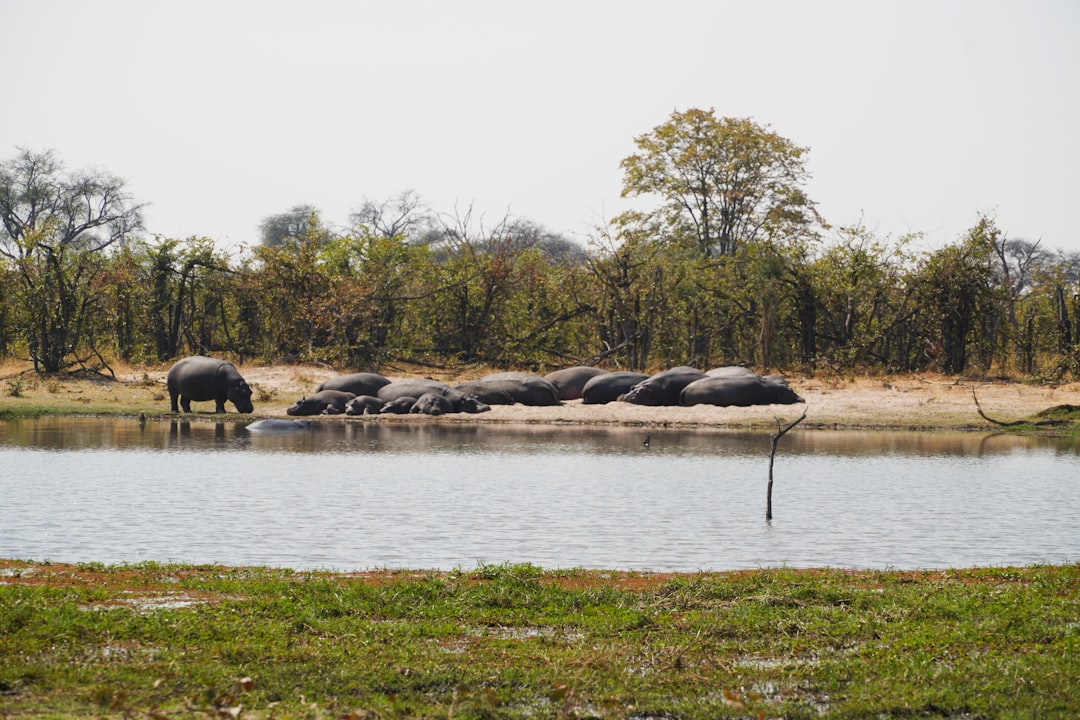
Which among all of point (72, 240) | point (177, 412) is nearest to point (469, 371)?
point (177, 412)

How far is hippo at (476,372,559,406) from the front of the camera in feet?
109

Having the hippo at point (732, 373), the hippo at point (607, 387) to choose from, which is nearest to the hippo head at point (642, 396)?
the hippo at point (607, 387)

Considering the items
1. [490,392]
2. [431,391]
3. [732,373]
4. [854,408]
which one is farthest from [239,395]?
[854,408]

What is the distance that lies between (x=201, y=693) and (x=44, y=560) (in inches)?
221

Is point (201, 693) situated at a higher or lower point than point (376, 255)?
lower

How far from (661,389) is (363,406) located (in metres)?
8.05

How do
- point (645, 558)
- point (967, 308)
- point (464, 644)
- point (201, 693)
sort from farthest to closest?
point (967, 308) < point (645, 558) < point (464, 644) < point (201, 693)

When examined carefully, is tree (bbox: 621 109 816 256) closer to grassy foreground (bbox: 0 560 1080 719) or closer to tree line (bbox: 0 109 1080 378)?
tree line (bbox: 0 109 1080 378)

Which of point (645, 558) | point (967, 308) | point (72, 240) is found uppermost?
point (72, 240)

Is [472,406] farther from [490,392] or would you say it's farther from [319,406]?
[319,406]

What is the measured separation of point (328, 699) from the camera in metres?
6.67

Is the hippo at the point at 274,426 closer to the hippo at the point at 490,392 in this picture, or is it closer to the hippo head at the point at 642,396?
the hippo at the point at 490,392

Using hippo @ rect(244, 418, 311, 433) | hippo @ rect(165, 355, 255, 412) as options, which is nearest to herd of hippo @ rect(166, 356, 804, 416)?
hippo @ rect(165, 355, 255, 412)

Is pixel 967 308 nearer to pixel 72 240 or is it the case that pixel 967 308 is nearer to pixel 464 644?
pixel 464 644
